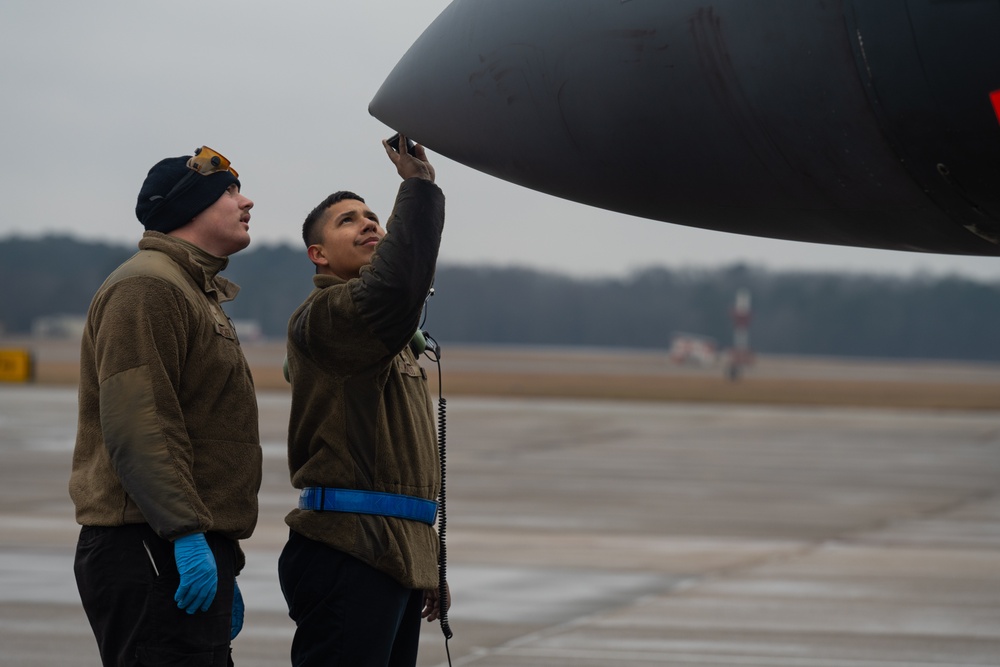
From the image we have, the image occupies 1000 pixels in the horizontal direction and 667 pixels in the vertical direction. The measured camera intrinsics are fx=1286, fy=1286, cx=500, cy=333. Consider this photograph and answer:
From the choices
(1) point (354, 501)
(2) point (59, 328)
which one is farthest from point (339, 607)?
(2) point (59, 328)

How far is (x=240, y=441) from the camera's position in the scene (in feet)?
Answer: 12.9

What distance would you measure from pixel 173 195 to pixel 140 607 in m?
1.26

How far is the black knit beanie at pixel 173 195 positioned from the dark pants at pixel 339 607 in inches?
42.4

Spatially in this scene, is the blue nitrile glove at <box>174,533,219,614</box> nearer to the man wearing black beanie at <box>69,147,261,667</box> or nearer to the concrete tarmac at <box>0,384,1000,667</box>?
the man wearing black beanie at <box>69,147,261,667</box>

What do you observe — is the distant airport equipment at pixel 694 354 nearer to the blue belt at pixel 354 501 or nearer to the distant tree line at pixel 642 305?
the distant tree line at pixel 642 305

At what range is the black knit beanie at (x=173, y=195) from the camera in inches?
158

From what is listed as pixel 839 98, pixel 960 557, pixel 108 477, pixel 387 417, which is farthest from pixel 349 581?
pixel 960 557

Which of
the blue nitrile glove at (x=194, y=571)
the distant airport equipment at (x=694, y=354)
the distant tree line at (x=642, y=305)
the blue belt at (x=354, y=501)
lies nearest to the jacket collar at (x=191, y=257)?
the blue belt at (x=354, y=501)

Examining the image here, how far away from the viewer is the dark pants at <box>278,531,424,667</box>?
12.9 feet

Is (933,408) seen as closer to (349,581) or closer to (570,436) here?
(570,436)

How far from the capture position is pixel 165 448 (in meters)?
3.64

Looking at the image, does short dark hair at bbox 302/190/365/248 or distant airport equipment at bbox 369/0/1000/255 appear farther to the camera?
short dark hair at bbox 302/190/365/248

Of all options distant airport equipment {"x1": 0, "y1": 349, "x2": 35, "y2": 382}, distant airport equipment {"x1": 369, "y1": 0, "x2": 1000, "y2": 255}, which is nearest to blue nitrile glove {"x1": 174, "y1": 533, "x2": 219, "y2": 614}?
distant airport equipment {"x1": 369, "y1": 0, "x2": 1000, "y2": 255}

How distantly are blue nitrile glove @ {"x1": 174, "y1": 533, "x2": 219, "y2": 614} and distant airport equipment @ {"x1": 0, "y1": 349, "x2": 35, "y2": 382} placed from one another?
37.7 metres
